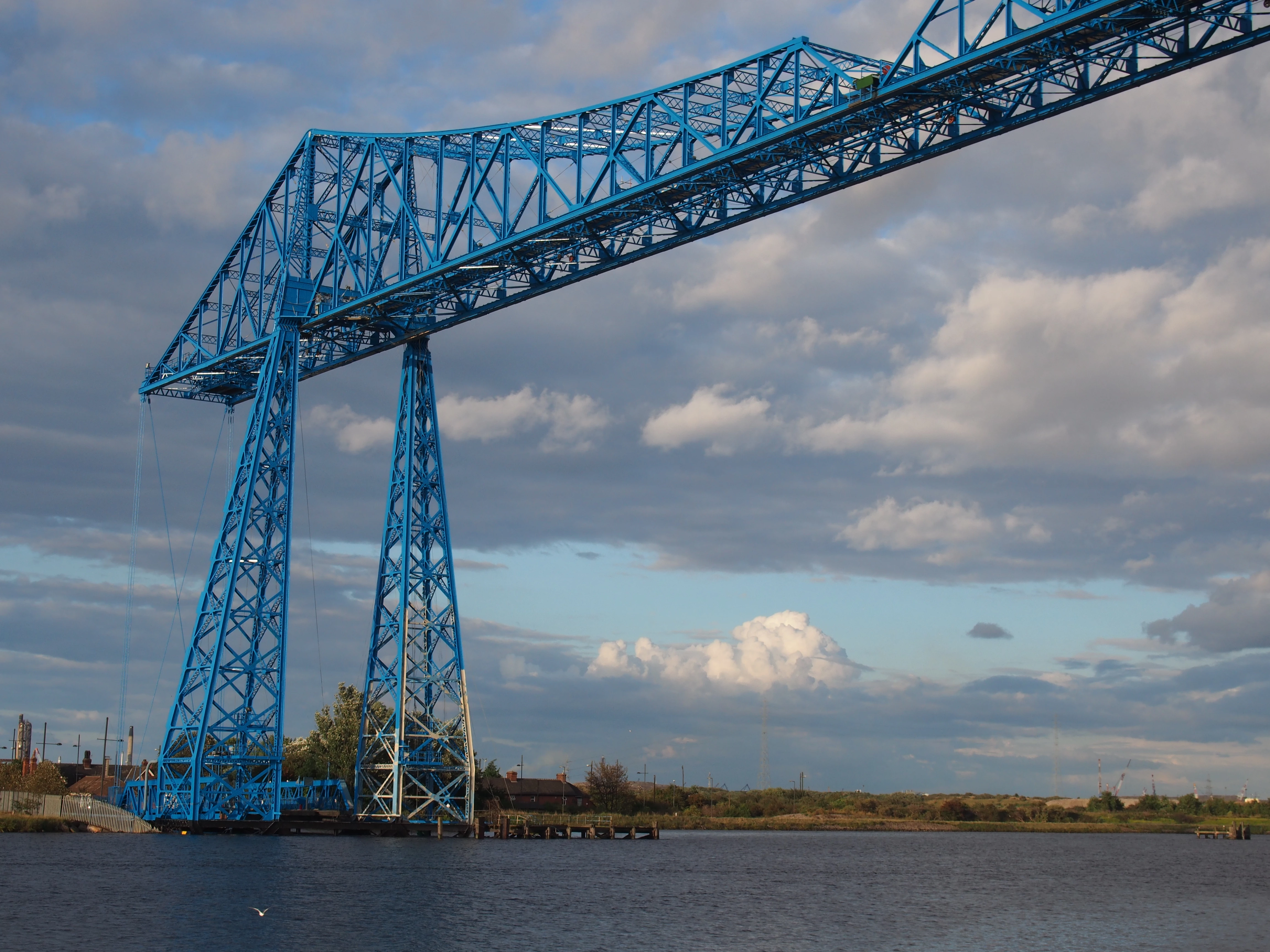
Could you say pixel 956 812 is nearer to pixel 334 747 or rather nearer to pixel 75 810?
pixel 334 747

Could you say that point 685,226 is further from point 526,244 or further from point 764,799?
point 764,799

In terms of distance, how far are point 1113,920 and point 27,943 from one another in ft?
78.7

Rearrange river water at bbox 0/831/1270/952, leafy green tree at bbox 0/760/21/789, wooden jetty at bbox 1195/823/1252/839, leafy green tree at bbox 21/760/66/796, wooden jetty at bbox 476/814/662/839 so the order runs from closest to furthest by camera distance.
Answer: river water at bbox 0/831/1270/952, leafy green tree at bbox 21/760/66/796, wooden jetty at bbox 476/814/662/839, leafy green tree at bbox 0/760/21/789, wooden jetty at bbox 1195/823/1252/839

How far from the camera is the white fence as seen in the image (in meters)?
46.1

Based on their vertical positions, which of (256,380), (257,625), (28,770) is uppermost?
(256,380)

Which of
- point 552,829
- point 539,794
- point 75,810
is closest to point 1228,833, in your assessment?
point 539,794

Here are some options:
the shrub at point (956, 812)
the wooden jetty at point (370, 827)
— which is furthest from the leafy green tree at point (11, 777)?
the shrub at point (956, 812)

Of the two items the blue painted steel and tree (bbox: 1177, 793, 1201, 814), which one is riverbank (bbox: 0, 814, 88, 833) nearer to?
the blue painted steel

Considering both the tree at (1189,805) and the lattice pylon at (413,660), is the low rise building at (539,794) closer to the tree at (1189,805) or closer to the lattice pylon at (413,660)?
the lattice pylon at (413,660)

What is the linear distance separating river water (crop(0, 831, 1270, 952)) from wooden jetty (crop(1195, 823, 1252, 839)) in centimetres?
5081

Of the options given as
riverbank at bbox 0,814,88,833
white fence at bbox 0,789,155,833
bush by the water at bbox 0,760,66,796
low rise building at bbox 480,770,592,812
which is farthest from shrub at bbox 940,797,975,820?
riverbank at bbox 0,814,88,833

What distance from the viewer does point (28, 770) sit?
71.6 meters

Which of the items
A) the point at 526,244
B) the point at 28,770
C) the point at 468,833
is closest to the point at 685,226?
the point at 526,244

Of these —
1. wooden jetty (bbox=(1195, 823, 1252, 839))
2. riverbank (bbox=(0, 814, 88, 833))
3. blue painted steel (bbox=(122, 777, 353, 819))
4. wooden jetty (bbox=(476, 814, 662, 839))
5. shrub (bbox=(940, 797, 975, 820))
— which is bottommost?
wooden jetty (bbox=(1195, 823, 1252, 839))
